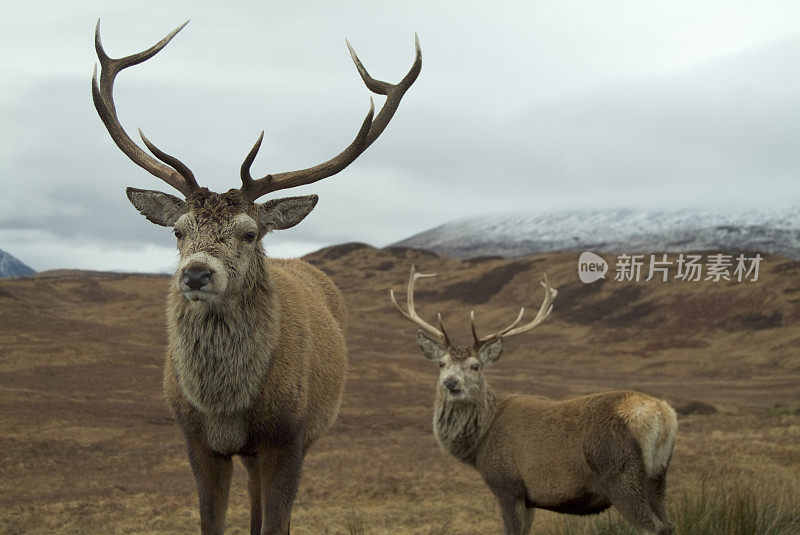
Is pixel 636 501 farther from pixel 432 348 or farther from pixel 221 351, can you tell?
pixel 221 351

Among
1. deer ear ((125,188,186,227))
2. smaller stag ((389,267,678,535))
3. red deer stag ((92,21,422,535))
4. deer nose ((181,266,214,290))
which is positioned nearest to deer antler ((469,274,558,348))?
smaller stag ((389,267,678,535))

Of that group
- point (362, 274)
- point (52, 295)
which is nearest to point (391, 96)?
point (52, 295)

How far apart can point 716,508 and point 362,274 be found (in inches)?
2340

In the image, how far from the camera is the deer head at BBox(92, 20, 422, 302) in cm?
469

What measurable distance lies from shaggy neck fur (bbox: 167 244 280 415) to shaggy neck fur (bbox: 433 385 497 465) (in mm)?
2579

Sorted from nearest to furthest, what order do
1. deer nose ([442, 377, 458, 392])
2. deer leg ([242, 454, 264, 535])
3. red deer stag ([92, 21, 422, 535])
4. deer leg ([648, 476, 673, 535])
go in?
red deer stag ([92, 21, 422, 535]) < deer leg ([648, 476, 673, 535]) < deer leg ([242, 454, 264, 535]) < deer nose ([442, 377, 458, 392])

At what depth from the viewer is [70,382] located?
71.8 feet

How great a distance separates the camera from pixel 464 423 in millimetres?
7094

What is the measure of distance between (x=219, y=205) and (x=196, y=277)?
2.56 feet

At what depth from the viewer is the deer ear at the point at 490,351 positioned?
23.9 feet

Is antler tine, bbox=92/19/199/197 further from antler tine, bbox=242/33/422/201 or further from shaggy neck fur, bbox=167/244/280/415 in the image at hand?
shaggy neck fur, bbox=167/244/280/415

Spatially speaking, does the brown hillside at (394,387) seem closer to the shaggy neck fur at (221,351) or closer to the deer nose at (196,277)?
the shaggy neck fur at (221,351)

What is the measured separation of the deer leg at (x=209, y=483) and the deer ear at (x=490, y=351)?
2.88m

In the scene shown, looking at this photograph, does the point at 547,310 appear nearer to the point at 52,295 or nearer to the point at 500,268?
the point at 52,295
